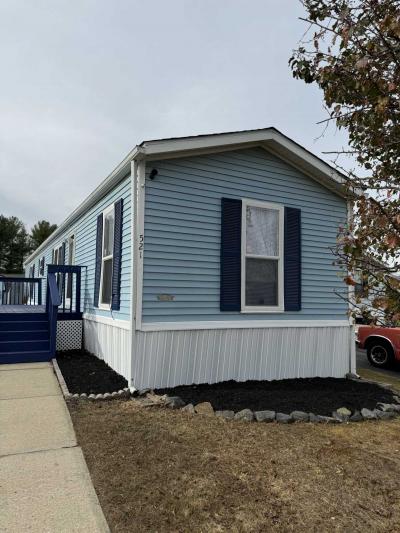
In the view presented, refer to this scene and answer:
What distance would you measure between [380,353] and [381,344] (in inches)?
9.2

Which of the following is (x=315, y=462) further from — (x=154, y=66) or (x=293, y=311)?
(x=154, y=66)

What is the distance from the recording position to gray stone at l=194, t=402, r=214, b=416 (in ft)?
15.2

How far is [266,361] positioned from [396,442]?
2.52 metres

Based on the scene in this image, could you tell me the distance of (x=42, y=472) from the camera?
3.06 m

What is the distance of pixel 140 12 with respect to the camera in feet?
18.4

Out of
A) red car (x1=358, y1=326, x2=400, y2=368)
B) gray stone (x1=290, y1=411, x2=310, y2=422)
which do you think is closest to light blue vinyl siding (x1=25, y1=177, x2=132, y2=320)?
gray stone (x1=290, y1=411, x2=310, y2=422)

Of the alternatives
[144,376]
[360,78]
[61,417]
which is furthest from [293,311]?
[360,78]

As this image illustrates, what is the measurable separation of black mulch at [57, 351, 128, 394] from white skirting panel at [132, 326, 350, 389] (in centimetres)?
48

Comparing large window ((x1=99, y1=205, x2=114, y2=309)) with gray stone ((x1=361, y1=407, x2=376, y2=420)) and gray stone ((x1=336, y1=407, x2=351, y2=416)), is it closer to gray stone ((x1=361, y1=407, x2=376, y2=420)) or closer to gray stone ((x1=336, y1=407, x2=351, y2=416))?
gray stone ((x1=336, y1=407, x2=351, y2=416))

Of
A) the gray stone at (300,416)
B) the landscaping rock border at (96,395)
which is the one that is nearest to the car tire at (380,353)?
the gray stone at (300,416)

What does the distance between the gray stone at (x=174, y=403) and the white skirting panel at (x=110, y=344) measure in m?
0.76

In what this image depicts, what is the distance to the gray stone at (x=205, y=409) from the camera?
463 centimetres

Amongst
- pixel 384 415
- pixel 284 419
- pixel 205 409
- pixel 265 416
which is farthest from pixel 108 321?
pixel 384 415

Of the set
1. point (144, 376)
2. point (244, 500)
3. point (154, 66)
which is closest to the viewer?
point (244, 500)
